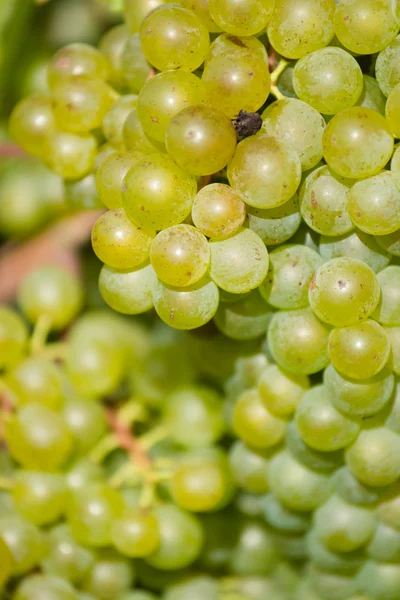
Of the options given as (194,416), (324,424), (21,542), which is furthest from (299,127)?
(21,542)

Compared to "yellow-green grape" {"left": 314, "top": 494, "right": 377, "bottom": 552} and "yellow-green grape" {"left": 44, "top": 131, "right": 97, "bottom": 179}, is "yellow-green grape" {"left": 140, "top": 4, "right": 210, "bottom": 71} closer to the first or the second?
"yellow-green grape" {"left": 44, "top": 131, "right": 97, "bottom": 179}

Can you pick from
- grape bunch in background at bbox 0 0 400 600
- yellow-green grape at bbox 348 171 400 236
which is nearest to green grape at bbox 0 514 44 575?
grape bunch in background at bbox 0 0 400 600

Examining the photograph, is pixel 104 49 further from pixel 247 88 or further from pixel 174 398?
pixel 174 398

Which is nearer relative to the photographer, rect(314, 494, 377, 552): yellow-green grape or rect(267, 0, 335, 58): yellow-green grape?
rect(267, 0, 335, 58): yellow-green grape

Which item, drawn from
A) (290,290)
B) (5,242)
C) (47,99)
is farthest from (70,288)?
(290,290)

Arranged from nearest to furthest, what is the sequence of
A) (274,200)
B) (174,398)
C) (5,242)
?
(274,200) → (174,398) → (5,242)

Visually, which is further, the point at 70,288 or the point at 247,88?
the point at 70,288

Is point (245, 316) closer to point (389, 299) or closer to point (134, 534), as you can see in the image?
point (389, 299)
